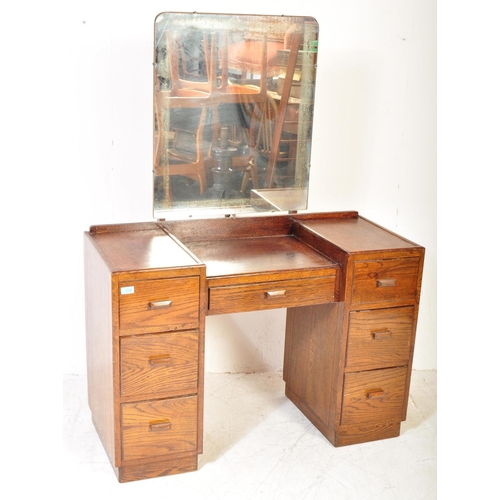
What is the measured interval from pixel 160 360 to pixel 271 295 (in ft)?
1.36

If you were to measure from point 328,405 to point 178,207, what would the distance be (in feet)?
2.94

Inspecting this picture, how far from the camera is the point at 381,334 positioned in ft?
8.04

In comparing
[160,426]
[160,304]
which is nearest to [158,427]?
[160,426]

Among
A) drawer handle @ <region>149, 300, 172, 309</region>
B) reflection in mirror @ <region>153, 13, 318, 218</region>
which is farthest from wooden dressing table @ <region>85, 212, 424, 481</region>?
reflection in mirror @ <region>153, 13, 318, 218</region>

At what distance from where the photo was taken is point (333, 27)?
2.78 metres

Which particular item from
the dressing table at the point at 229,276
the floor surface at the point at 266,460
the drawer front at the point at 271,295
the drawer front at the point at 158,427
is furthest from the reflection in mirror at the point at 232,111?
the floor surface at the point at 266,460

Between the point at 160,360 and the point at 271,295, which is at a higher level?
the point at 271,295

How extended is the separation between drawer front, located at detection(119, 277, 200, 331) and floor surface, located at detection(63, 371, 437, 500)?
54 centimetres

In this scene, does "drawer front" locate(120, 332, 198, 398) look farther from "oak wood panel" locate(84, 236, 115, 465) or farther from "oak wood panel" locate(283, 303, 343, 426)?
"oak wood panel" locate(283, 303, 343, 426)

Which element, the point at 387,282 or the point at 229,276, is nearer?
the point at 229,276

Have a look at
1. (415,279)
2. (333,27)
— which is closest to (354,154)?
(333,27)

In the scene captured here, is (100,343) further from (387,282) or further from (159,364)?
(387,282)

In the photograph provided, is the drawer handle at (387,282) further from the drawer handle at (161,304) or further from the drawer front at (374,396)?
the drawer handle at (161,304)

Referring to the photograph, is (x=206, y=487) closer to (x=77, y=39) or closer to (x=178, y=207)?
(x=178, y=207)
